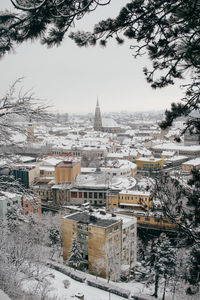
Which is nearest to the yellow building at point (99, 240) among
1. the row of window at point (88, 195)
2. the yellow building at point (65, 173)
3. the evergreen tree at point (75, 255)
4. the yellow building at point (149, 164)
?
the evergreen tree at point (75, 255)

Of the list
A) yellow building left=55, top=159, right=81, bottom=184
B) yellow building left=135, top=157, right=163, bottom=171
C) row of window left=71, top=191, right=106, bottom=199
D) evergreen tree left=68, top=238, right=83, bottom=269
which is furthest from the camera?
yellow building left=135, top=157, right=163, bottom=171

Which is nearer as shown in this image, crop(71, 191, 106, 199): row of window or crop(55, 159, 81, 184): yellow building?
crop(71, 191, 106, 199): row of window

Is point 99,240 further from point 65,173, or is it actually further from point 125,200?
point 65,173

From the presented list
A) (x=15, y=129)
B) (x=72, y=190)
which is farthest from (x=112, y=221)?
(x=15, y=129)

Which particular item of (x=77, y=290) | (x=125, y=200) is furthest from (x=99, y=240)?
(x=125, y=200)

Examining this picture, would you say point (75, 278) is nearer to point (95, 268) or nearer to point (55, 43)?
point (95, 268)

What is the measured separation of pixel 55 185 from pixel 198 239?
890 inches

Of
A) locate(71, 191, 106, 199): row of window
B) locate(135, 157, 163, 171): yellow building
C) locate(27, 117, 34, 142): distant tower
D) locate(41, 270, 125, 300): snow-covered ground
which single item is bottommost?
locate(41, 270, 125, 300): snow-covered ground

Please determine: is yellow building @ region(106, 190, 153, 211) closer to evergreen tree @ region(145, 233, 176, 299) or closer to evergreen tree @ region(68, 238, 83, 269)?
evergreen tree @ region(68, 238, 83, 269)

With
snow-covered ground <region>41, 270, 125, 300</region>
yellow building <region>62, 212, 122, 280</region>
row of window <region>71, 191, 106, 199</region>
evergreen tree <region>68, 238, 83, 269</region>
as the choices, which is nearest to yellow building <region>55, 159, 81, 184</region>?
row of window <region>71, 191, 106, 199</region>

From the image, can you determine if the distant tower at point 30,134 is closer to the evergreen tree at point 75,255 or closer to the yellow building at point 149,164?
the evergreen tree at point 75,255

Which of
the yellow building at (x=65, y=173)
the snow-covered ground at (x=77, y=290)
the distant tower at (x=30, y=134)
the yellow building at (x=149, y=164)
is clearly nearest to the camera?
the distant tower at (x=30, y=134)

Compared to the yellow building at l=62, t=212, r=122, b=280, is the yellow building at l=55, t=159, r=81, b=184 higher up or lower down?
higher up

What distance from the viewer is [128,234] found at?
15.9 m
